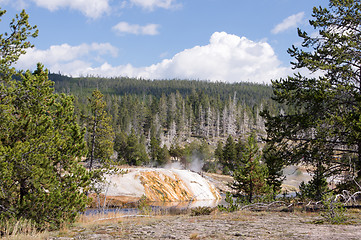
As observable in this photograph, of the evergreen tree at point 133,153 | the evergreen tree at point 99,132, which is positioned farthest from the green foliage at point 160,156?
the evergreen tree at point 99,132

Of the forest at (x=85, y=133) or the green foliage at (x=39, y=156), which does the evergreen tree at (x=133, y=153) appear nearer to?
the forest at (x=85, y=133)

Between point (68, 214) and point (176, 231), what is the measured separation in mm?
3901

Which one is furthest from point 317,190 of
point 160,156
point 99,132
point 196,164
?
point 196,164

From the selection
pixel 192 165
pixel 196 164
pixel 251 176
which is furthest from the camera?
pixel 196 164

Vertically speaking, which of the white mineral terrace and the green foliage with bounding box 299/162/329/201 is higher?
the green foliage with bounding box 299/162/329/201

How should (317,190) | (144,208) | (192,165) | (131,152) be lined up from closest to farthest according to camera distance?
1. (144,208)
2. (317,190)
3. (131,152)
4. (192,165)

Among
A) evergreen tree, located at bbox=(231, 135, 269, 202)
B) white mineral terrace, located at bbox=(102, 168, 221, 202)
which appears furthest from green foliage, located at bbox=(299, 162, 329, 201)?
white mineral terrace, located at bbox=(102, 168, 221, 202)

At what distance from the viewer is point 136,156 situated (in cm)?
7188

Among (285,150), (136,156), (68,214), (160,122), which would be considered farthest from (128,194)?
(160,122)

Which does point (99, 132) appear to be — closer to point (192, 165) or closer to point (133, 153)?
point (133, 153)

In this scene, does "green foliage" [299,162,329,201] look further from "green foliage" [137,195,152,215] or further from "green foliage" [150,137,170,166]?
"green foliage" [150,137,170,166]

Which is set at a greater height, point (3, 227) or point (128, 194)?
point (3, 227)

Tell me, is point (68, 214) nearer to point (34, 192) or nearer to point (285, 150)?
point (34, 192)

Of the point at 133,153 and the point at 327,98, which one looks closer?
the point at 327,98
